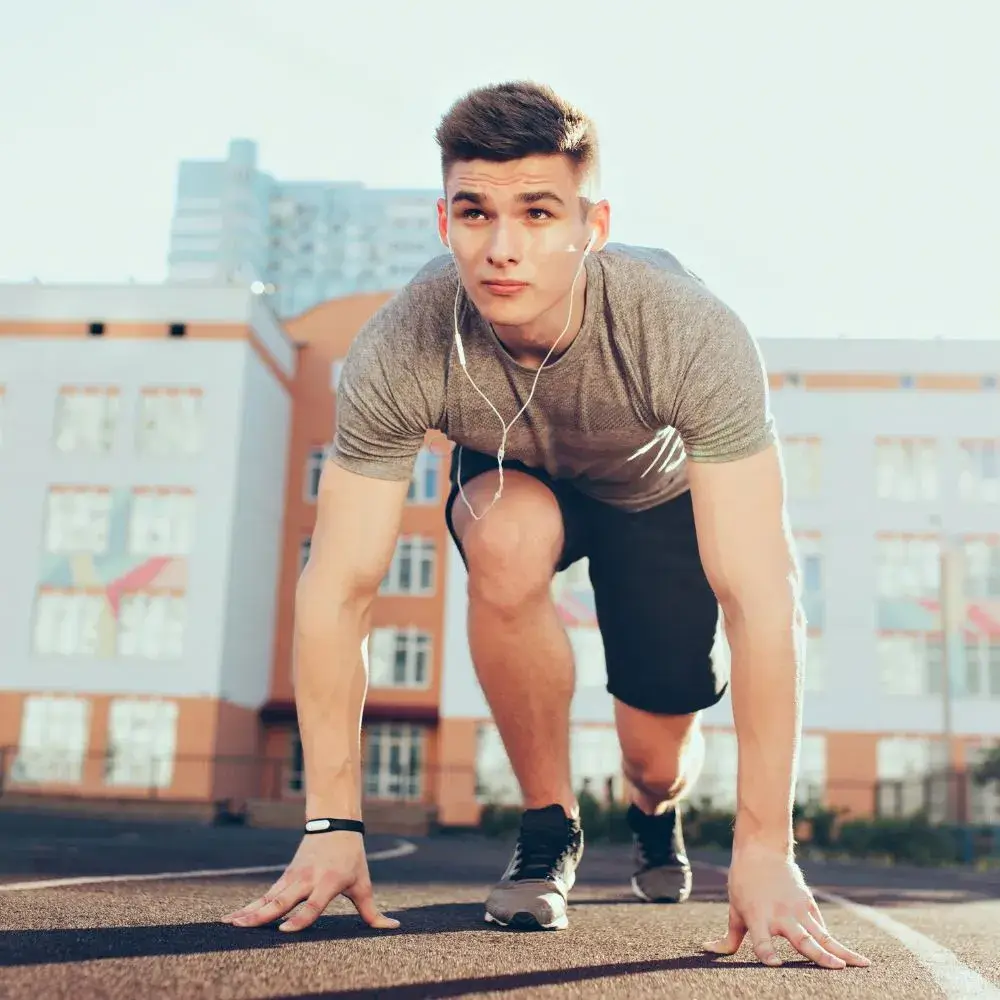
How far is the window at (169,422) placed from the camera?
30484mm

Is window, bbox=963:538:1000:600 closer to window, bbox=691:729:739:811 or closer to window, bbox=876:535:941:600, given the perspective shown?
window, bbox=876:535:941:600

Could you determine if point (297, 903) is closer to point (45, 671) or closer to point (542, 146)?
point (542, 146)

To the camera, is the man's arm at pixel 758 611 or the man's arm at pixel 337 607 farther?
the man's arm at pixel 337 607

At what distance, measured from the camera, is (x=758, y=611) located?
8.53ft

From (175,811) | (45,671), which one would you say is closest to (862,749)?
(175,811)

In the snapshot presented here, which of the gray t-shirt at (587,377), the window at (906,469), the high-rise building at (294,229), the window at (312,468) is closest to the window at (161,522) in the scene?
the window at (312,468)

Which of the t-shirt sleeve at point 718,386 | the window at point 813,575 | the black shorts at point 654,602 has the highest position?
the window at point 813,575

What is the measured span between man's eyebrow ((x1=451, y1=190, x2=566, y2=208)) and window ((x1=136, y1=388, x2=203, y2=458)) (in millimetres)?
28464

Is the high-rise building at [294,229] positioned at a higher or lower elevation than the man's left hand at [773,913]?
higher

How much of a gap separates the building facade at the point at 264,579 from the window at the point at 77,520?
5 cm

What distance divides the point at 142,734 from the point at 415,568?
24.9 feet

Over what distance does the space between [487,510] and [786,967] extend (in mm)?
1349

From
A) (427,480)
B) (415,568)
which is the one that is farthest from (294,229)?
(415,568)

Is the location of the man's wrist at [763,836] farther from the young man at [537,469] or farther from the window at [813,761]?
the window at [813,761]
